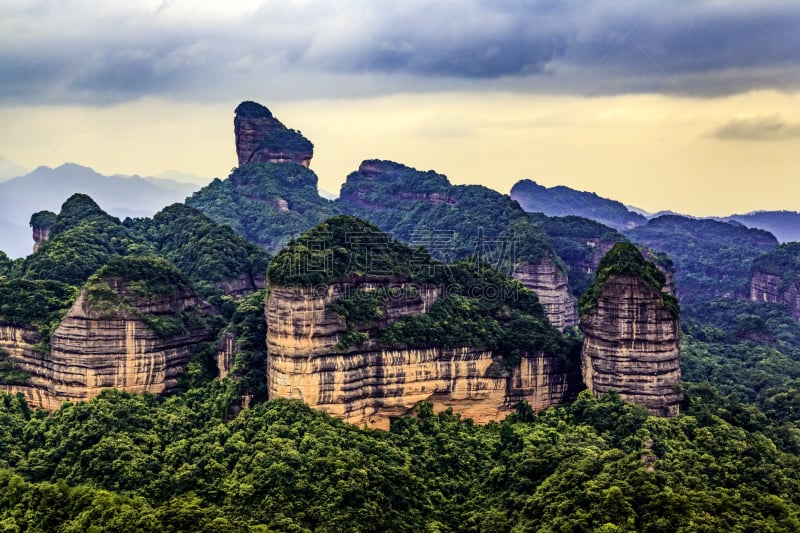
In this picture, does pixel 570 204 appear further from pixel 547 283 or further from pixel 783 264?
pixel 547 283

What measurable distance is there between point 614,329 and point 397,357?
1100 centimetres

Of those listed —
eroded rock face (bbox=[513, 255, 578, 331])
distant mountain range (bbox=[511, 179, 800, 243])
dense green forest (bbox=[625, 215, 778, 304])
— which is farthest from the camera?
distant mountain range (bbox=[511, 179, 800, 243])

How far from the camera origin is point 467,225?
9219 centimetres

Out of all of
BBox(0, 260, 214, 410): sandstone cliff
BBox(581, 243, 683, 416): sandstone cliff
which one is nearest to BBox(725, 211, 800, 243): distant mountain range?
BBox(581, 243, 683, 416): sandstone cliff

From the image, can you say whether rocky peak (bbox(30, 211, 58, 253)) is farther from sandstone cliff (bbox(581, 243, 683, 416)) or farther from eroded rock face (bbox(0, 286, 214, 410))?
sandstone cliff (bbox(581, 243, 683, 416))

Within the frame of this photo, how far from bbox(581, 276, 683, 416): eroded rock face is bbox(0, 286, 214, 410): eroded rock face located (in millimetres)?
22298

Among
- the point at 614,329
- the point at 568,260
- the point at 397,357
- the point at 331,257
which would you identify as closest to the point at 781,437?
the point at 614,329

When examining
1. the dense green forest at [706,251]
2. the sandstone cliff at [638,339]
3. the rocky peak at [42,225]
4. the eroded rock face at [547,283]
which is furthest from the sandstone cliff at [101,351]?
the dense green forest at [706,251]

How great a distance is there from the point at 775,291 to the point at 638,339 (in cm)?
5429

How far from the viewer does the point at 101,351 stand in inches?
1961

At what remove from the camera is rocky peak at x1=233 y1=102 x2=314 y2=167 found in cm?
10669

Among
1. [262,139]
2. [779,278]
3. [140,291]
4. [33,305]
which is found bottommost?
[33,305]

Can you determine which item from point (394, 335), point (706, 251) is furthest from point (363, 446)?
point (706, 251)

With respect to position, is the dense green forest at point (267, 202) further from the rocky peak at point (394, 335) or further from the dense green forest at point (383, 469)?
the dense green forest at point (383, 469)
